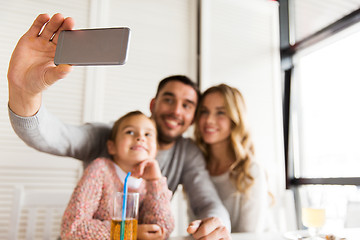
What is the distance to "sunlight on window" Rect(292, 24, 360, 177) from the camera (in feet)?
6.63

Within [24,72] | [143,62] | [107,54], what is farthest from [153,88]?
[107,54]

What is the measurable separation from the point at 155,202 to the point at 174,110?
570mm

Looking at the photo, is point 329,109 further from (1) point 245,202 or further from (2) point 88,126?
(2) point 88,126

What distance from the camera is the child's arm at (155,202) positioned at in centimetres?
97

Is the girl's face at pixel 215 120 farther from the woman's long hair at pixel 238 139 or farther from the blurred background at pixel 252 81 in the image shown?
the blurred background at pixel 252 81

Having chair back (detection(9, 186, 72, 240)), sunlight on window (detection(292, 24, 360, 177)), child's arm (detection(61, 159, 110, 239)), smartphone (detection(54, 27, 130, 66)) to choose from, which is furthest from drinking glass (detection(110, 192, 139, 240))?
sunlight on window (detection(292, 24, 360, 177))

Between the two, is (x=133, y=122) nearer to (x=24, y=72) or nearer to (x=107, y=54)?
(x=24, y=72)

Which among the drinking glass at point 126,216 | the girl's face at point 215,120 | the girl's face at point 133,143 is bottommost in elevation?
the drinking glass at point 126,216

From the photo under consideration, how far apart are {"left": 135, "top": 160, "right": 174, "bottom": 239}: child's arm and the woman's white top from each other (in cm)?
48

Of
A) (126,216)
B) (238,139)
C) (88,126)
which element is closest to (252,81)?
(238,139)

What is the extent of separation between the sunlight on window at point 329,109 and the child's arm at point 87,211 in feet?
5.66

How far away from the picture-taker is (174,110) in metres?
1.45

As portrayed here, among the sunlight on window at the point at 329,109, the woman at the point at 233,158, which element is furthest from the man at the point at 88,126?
the sunlight on window at the point at 329,109

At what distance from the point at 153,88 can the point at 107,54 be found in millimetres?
1620
